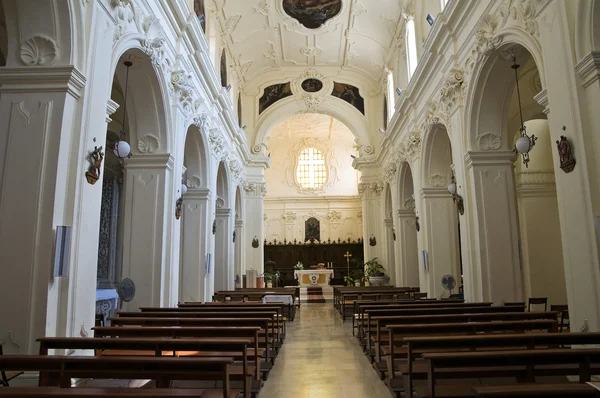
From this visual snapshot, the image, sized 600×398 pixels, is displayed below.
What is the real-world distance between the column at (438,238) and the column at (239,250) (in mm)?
8555

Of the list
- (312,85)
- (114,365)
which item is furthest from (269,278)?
(114,365)

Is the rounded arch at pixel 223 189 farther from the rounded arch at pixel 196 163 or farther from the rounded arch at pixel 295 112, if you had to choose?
the rounded arch at pixel 295 112

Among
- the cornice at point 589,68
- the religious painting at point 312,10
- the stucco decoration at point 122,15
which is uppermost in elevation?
the religious painting at point 312,10

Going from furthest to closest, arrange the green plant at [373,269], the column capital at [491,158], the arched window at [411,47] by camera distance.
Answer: the green plant at [373,269]
the arched window at [411,47]
the column capital at [491,158]

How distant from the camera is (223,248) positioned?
16.5 metres

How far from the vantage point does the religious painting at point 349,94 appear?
21938 millimetres

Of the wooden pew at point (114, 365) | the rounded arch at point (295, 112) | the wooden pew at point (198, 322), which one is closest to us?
the wooden pew at point (114, 365)

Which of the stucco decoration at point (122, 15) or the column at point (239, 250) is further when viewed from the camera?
the column at point (239, 250)

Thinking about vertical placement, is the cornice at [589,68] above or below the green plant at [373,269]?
above

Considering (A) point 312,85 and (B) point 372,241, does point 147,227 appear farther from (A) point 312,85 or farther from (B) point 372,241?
(A) point 312,85

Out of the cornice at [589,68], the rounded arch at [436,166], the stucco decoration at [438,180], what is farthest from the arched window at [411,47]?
the cornice at [589,68]

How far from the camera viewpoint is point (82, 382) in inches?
204

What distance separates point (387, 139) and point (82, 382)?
15443 mm

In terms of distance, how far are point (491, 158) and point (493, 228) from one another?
1426 mm
